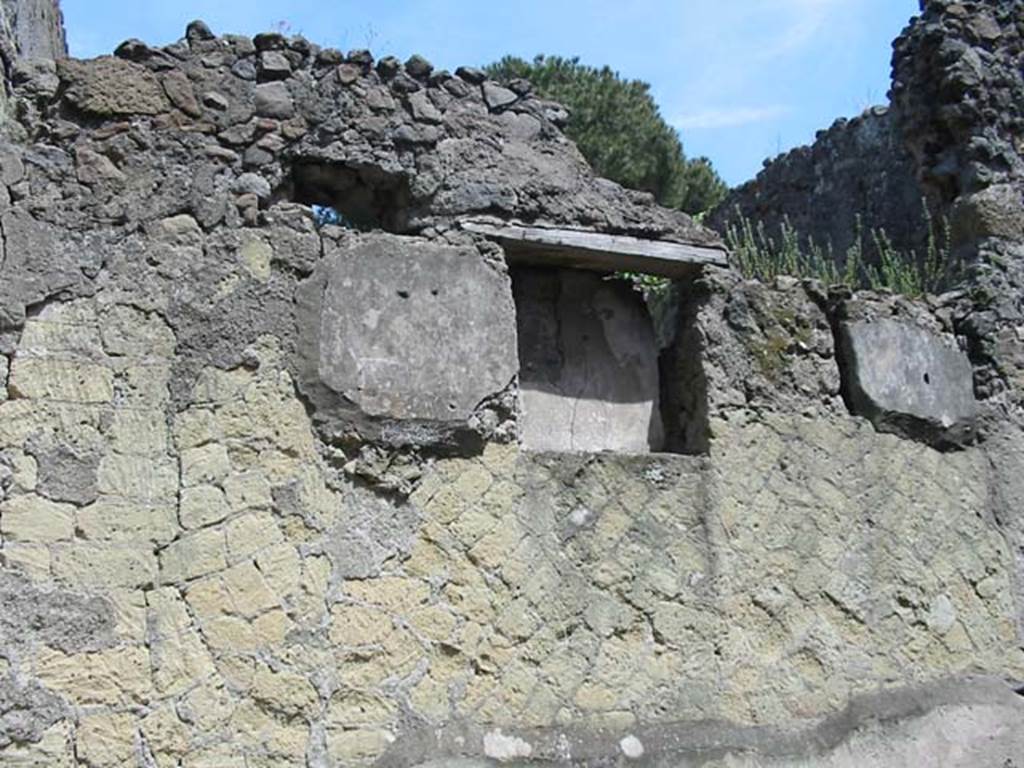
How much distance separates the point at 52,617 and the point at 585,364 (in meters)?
1.98

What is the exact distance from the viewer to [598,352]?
14.9 feet

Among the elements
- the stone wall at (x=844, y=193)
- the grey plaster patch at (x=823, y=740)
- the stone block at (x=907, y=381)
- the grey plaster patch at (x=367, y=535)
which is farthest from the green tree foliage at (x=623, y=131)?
the grey plaster patch at (x=367, y=535)

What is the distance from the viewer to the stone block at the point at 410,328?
149 inches

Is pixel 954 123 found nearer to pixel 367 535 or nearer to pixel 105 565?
pixel 367 535

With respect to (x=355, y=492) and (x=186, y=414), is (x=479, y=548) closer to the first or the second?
(x=355, y=492)

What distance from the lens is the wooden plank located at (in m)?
4.19

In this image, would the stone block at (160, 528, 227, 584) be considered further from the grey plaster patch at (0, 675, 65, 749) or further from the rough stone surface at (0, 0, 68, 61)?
the rough stone surface at (0, 0, 68, 61)

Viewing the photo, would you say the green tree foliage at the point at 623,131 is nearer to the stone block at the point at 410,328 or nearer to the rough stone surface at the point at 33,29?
the rough stone surface at the point at 33,29

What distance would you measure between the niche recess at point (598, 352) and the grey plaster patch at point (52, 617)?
4.94ft

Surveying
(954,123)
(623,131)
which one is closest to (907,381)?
(954,123)

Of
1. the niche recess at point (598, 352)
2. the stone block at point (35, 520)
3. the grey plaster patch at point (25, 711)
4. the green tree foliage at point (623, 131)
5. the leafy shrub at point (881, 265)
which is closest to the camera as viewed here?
the grey plaster patch at point (25, 711)

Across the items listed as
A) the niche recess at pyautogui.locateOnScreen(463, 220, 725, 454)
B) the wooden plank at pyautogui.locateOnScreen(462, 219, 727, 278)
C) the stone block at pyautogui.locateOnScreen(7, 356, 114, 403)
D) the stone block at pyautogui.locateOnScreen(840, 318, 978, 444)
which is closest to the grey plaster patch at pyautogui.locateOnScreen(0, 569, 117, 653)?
the stone block at pyautogui.locateOnScreen(7, 356, 114, 403)

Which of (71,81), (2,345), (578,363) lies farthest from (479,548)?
(71,81)

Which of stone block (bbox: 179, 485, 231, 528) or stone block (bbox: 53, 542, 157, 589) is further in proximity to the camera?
stone block (bbox: 179, 485, 231, 528)
